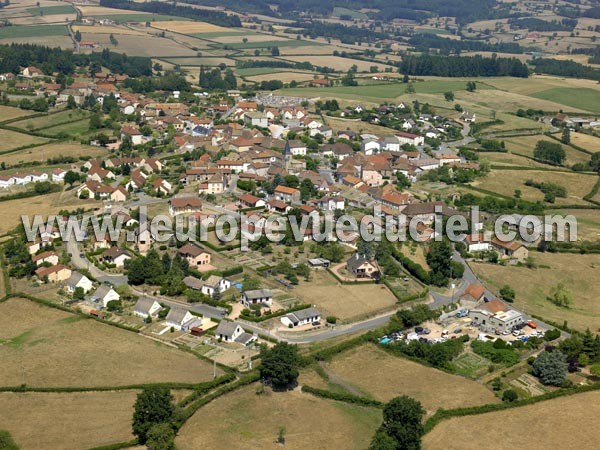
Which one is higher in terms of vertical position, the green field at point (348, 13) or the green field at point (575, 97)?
the green field at point (348, 13)

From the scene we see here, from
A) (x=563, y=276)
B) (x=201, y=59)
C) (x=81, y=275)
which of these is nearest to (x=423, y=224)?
(x=563, y=276)

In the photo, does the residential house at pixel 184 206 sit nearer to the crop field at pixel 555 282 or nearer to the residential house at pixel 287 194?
the residential house at pixel 287 194

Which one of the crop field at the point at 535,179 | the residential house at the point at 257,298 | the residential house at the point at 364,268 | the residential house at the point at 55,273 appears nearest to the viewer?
the residential house at the point at 257,298

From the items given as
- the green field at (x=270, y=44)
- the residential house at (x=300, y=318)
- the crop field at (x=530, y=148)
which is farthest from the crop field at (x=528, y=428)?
the green field at (x=270, y=44)

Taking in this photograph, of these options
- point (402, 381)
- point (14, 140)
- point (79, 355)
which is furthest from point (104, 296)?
point (14, 140)

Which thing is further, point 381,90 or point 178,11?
point 178,11

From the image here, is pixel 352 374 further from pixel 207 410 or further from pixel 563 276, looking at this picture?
pixel 563 276

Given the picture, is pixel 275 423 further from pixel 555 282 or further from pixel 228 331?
pixel 555 282
